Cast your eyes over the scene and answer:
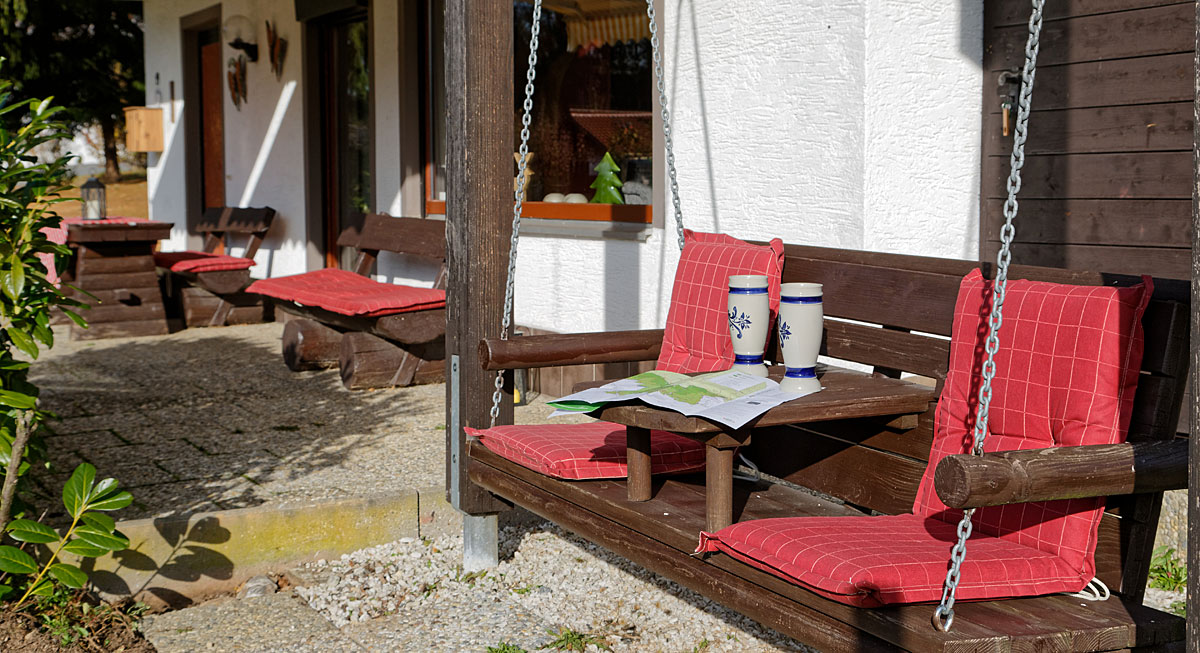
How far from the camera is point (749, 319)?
284cm

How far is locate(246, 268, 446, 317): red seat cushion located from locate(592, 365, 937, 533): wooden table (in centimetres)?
352

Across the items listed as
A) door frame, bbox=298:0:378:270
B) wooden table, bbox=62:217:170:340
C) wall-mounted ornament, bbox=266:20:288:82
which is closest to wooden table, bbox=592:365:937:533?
wooden table, bbox=62:217:170:340

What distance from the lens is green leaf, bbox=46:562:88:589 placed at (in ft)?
9.84

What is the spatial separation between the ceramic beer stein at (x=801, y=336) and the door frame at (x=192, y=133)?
1011 centimetres

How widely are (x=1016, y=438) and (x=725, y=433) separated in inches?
23.3

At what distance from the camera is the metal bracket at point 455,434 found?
3.69 m

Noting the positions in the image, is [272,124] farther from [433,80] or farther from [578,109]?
[578,109]

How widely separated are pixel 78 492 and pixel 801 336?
6.10 feet

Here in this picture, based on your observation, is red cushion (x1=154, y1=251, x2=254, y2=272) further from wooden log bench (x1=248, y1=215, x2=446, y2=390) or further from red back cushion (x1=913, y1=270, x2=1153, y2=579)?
red back cushion (x1=913, y1=270, x2=1153, y2=579)

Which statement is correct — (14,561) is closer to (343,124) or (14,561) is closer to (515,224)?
(515,224)

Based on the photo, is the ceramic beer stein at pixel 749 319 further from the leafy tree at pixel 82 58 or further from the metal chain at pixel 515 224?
the leafy tree at pixel 82 58

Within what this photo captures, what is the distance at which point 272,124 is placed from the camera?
32.6 feet

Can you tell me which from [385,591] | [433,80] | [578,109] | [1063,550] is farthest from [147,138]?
[1063,550]

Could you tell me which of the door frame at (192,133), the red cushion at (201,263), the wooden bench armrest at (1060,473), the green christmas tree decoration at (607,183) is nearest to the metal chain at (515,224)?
the wooden bench armrest at (1060,473)
